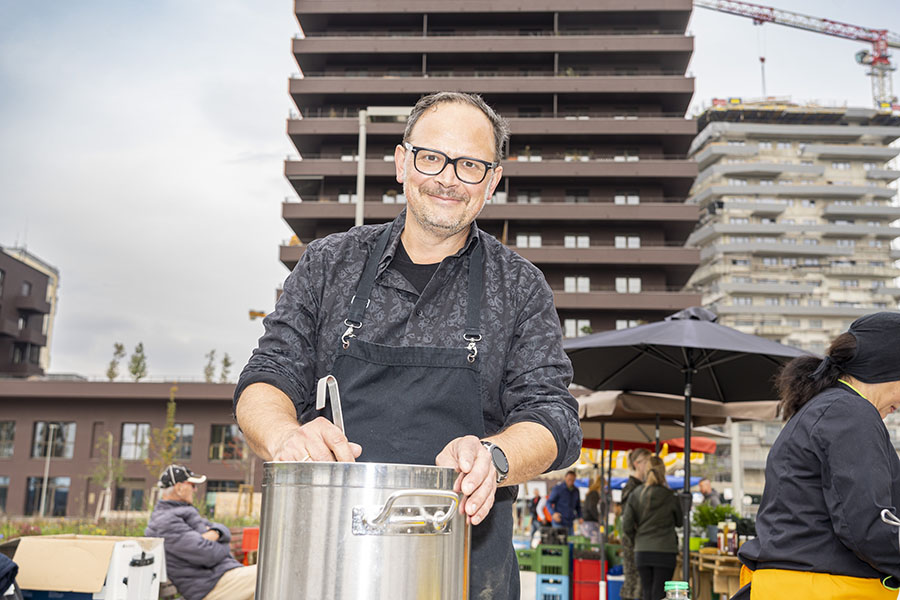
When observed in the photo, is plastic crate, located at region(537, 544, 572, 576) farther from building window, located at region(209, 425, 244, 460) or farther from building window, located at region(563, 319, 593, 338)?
building window, located at region(563, 319, 593, 338)

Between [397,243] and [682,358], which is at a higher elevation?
[682,358]

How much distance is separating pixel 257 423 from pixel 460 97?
939 mm

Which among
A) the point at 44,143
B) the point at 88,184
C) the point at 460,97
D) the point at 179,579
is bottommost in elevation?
the point at 179,579

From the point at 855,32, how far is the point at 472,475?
145m

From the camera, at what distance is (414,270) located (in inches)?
88.0

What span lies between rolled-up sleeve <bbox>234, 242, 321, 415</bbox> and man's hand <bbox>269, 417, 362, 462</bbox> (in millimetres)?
342

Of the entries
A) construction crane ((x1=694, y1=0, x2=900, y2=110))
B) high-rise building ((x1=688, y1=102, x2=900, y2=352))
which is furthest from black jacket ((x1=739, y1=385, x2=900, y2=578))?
construction crane ((x1=694, y1=0, x2=900, y2=110))

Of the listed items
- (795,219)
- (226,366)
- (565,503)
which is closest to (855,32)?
(795,219)

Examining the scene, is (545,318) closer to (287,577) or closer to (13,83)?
(287,577)

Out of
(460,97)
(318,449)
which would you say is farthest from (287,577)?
(460,97)

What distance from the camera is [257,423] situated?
179 cm

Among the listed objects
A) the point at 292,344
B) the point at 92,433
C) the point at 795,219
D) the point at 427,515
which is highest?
the point at 795,219

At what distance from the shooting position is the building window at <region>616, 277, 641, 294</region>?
5506 centimetres

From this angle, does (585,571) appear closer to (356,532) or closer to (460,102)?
(460,102)
